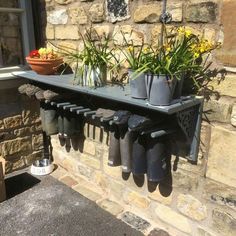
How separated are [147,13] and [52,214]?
1616 millimetres

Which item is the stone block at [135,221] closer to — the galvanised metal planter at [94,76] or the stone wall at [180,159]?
A: the stone wall at [180,159]

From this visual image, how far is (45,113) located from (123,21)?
3.42 feet

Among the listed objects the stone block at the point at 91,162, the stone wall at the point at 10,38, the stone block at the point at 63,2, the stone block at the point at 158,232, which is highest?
the stone block at the point at 63,2

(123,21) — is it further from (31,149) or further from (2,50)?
(31,149)

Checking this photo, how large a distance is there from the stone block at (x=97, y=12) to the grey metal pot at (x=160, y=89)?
84 cm

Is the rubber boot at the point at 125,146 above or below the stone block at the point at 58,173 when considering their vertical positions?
above

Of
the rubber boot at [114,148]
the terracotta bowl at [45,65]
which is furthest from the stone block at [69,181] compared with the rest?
the terracotta bowl at [45,65]

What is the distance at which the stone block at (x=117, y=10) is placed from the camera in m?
2.00

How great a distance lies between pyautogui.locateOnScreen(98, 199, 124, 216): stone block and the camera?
93.0 inches

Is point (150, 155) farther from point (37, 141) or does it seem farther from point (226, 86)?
point (37, 141)

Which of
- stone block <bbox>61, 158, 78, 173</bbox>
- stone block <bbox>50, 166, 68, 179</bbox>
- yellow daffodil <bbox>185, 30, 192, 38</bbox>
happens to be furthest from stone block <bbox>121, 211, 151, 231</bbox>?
yellow daffodil <bbox>185, 30, 192, 38</bbox>

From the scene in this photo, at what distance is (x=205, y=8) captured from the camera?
1603 mm

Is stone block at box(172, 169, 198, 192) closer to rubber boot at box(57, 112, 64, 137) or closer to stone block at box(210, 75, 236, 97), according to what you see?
stone block at box(210, 75, 236, 97)

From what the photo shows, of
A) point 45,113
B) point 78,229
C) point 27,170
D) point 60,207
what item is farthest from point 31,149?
point 78,229
